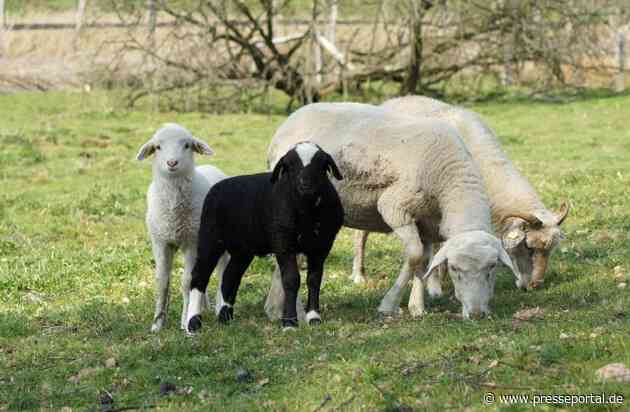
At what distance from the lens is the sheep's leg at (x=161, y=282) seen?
8.61m

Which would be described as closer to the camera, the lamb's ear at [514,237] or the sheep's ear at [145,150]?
the sheep's ear at [145,150]

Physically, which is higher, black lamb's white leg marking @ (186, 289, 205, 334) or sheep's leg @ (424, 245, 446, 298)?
black lamb's white leg marking @ (186, 289, 205, 334)

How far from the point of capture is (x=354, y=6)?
24125 millimetres

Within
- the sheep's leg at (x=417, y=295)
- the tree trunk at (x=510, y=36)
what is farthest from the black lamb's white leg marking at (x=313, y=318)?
the tree trunk at (x=510, y=36)

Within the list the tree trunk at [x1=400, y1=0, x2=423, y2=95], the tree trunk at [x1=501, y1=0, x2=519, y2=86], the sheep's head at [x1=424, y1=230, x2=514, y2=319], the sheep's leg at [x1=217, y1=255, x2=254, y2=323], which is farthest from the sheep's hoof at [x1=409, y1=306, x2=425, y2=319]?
the tree trunk at [x1=501, y1=0, x2=519, y2=86]

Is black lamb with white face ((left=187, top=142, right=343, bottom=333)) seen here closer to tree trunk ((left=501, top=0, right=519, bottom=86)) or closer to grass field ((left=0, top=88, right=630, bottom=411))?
grass field ((left=0, top=88, right=630, bottom=411))

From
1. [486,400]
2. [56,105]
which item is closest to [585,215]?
[486,400]

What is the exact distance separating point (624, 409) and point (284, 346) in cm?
270

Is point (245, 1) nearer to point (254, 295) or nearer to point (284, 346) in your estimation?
point (254, 295)

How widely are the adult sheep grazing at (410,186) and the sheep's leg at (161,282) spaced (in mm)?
1601

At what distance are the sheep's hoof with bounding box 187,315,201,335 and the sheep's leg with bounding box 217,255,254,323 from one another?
314 mm

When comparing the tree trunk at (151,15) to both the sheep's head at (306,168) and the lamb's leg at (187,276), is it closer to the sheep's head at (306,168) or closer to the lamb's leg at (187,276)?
the lamb's leg at (187,276)

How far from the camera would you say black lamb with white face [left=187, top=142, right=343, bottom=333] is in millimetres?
7828

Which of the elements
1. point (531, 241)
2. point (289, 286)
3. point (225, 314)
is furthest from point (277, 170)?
point (531, 241)
